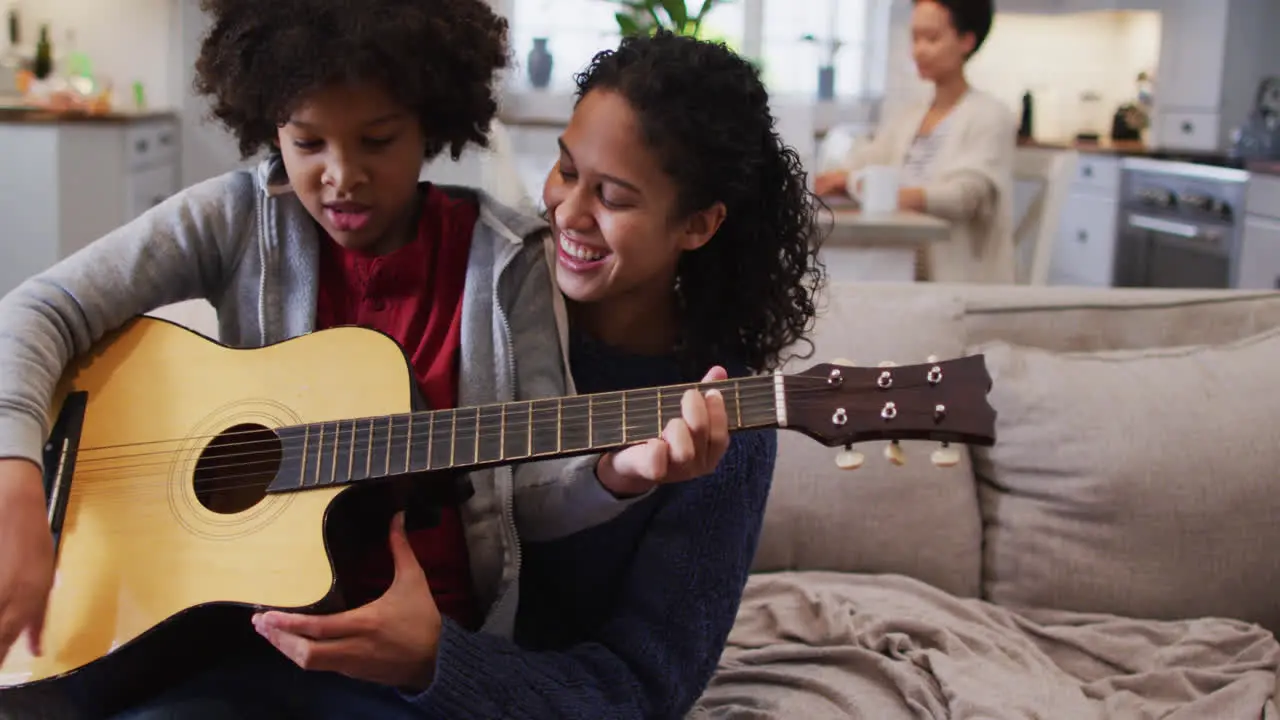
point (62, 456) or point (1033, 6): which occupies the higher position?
point (1033, 6)

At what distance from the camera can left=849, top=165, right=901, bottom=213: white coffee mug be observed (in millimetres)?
2713

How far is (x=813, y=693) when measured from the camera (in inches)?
56.0

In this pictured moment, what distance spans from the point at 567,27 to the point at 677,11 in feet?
10.9

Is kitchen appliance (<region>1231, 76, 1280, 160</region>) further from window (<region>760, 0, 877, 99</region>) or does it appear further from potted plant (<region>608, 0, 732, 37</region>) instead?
potted plant (<region>608, 0, 732, 37</region>)

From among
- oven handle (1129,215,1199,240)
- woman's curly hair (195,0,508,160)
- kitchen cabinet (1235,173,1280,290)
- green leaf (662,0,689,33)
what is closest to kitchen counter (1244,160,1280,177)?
kitchen cabinet (1235,173,1280,290)

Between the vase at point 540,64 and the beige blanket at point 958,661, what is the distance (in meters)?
4.23

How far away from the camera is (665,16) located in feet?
8.96

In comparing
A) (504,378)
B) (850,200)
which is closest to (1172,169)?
(850,200)

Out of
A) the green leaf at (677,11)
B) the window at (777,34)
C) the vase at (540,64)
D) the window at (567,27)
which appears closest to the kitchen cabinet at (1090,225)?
the window at (777,34)

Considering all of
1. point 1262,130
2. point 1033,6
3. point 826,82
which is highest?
point 1033,6

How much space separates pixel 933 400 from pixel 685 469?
194 millimetres

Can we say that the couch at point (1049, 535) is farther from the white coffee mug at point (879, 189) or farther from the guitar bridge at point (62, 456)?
the white coffee mug at point (879, 189)

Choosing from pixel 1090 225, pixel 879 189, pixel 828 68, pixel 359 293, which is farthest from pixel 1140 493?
pixel 828 68

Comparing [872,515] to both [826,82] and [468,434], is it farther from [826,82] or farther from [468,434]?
[826,82]
